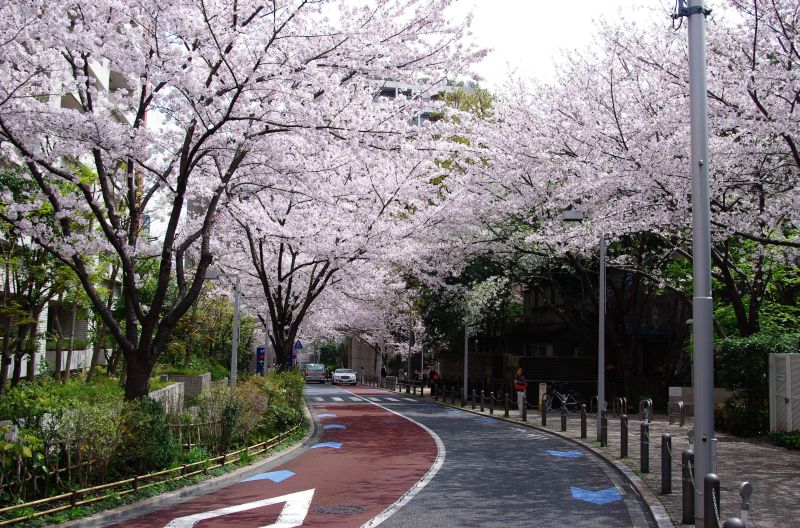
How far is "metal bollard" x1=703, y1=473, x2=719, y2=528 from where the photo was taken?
689 centimetres

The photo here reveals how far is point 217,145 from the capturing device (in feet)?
38.0

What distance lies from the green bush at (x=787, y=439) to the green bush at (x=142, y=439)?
12153 millimetres

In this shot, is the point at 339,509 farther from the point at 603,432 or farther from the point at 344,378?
the point at 344,378

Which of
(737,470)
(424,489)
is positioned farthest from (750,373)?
(424,489)

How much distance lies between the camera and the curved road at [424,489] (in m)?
9.16

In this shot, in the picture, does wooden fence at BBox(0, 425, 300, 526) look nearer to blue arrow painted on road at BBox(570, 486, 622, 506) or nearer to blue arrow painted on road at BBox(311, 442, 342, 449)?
blue arrow painted on road at BBox(311, 442, 342, 449)

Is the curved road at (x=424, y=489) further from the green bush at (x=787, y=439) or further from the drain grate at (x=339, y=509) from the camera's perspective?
the green bush at (x=787, y=439)

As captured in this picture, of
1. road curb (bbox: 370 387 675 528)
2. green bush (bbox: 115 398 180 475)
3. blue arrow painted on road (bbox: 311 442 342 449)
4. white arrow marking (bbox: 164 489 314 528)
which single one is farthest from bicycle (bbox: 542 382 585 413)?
green bush (bbox: 115 398 180 475)

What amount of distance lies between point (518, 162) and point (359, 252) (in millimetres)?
5378

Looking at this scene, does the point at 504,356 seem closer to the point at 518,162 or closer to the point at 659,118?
the point at 518,162

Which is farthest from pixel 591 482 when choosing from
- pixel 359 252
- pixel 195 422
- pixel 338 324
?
pixel 338 324

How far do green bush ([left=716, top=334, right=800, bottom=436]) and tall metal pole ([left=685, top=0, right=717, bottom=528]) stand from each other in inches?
429

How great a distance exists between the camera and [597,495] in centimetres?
1098

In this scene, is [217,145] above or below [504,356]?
above
